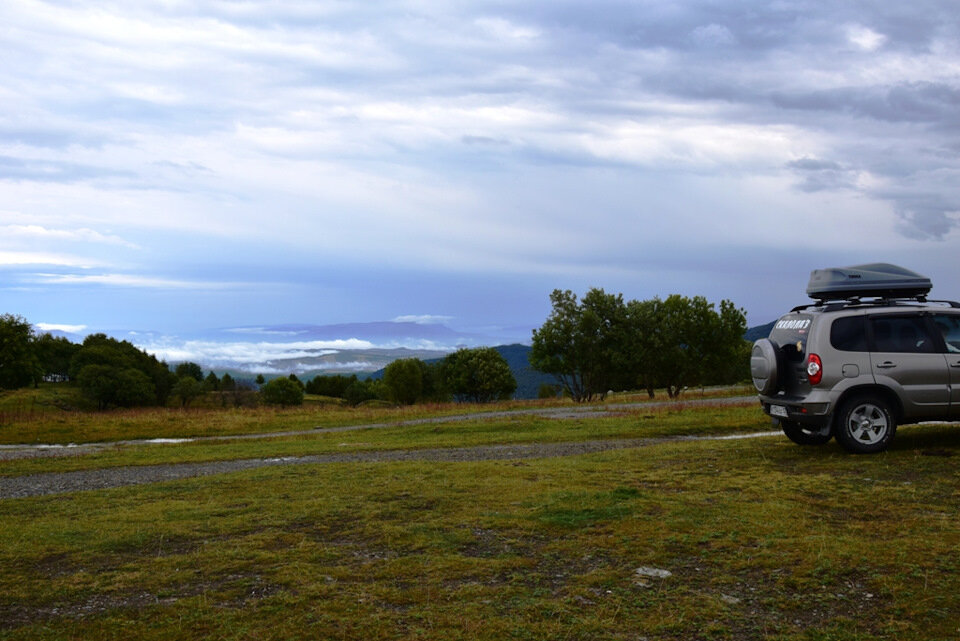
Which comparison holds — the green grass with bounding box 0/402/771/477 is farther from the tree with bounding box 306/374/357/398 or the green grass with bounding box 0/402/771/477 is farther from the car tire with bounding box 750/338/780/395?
the tree with bounding box 306/374/357/398

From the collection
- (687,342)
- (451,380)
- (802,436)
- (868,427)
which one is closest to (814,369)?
(868,427)

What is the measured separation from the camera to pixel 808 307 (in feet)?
43.0

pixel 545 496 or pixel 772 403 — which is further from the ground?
pixel 772 403

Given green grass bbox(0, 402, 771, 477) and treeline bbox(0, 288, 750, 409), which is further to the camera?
treeline bbox(0, 288, 750, 409)

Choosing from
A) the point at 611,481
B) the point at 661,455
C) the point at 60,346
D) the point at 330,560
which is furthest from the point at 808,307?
the point at 60,346

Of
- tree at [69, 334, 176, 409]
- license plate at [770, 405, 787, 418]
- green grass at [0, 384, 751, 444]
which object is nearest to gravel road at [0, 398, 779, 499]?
license plate at [770, 405, 787, 418]

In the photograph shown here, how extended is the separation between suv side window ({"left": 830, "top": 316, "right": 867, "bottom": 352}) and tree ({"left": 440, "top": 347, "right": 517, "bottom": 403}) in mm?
90904

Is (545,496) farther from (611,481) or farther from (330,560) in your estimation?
(330,560)

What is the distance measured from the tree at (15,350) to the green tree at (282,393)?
4835 centimetres

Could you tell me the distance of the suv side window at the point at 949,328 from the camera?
1221 centimetres

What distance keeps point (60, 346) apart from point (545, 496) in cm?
12414

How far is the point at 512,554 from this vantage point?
6957 millimetres

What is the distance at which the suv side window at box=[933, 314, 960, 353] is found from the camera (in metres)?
12.2

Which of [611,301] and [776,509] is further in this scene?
[611,301]
